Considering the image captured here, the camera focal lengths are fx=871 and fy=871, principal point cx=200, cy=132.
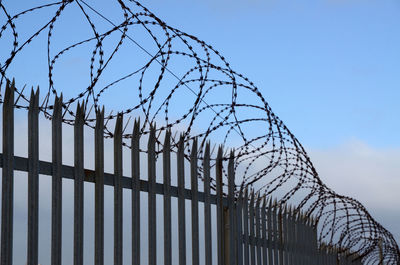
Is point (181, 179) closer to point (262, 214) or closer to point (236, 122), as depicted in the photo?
point (236, 122)

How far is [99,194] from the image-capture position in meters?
5.23

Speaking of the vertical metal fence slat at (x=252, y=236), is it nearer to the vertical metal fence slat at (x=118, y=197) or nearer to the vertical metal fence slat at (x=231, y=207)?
the vertical metal fence slat at (x=231, y=207)

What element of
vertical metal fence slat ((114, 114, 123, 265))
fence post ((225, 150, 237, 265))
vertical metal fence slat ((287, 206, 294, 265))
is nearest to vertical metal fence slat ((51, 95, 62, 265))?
vertical metal fence slat ((114, 114, 123, 265))

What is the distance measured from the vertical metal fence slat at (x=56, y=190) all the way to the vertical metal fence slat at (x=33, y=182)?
5.4 inches

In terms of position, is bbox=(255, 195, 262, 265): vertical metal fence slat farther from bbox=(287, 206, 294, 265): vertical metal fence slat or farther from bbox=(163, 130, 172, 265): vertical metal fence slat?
bbox=(163, 130, 172, 265): vertical metal fence slat

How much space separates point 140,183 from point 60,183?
98 cm

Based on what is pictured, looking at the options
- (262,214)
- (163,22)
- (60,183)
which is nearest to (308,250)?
(262,214)

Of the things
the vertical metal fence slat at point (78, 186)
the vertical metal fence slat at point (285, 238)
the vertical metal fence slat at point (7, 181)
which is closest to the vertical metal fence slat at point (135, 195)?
the vertical metal fence slat at point (78, 186)

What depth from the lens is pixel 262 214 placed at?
337 inches

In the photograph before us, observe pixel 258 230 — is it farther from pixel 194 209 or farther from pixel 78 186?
pixel 78 186

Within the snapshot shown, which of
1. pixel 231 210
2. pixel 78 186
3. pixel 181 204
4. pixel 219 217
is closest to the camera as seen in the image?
pixel 78 186

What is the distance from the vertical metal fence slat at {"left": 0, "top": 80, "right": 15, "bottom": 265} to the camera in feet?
14.6

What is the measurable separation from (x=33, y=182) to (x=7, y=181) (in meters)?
0.19

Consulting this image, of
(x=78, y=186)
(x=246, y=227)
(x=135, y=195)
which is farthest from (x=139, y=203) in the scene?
(x=246, y=227)
